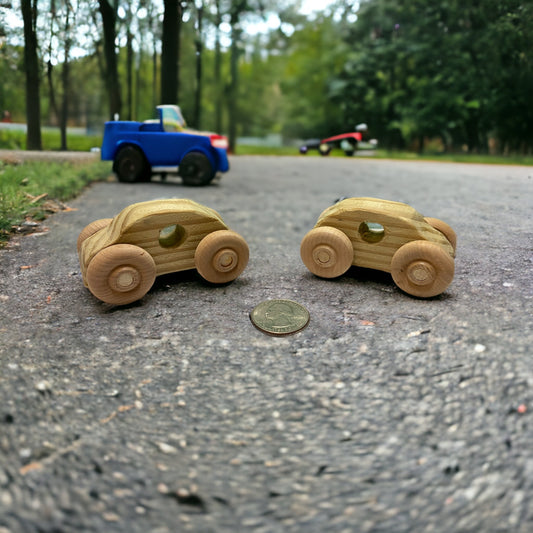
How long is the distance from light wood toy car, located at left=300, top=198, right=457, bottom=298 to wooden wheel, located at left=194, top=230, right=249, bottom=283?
32 cm

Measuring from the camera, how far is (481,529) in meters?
0.94

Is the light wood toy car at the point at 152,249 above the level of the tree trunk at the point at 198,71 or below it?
below

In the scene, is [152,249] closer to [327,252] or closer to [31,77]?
[327,252]

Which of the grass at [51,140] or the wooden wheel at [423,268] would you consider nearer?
the wooden wheel at [423,268]

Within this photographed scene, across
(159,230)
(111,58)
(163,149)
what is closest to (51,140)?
(111,58)

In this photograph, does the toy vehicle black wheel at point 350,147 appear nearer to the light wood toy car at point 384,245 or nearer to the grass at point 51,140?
the grass at point 51,140

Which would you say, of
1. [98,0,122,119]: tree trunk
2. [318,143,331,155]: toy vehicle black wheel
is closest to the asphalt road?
[98,0,122,119]: tree trunk

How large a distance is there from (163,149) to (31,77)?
125cm

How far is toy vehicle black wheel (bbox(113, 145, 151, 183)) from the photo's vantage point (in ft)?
13.9

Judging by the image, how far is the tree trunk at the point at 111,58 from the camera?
12.0ft

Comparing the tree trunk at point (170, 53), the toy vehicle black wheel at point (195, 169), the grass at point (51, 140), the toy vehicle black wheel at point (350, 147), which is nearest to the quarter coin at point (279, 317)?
the grass at point (51, 140)

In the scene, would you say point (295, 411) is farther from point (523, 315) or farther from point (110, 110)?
point (110, 110)

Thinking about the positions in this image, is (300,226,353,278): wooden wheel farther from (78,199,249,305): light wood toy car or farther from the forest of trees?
the forest of trees

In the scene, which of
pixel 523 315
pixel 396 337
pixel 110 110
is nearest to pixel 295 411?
pixel 396 337
